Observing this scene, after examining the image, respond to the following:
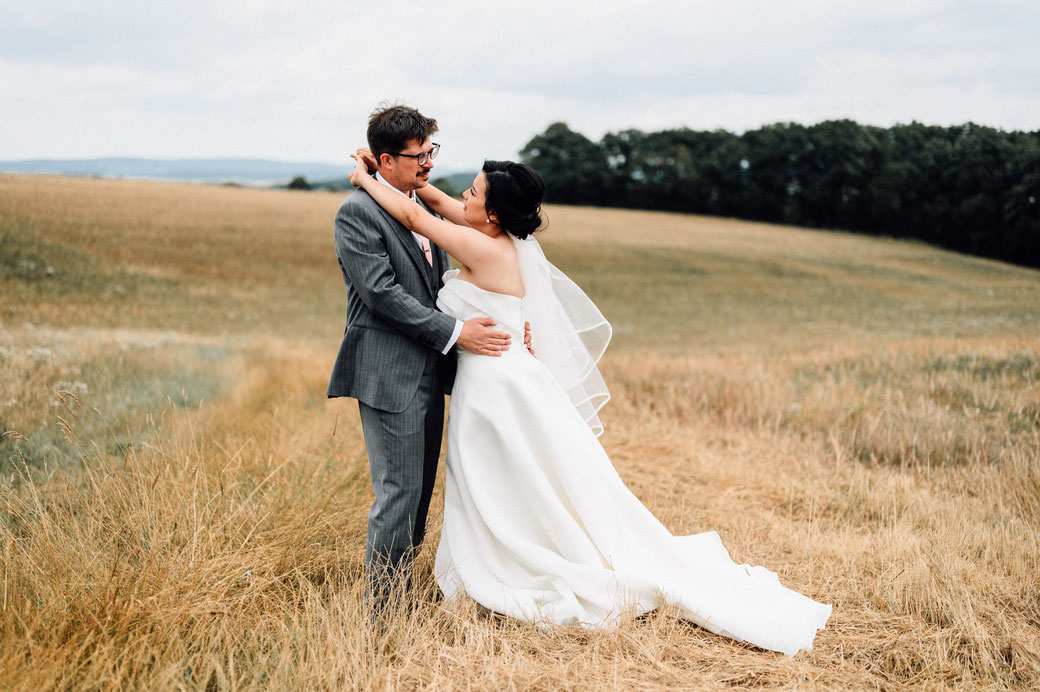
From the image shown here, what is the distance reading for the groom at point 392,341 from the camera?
344cm

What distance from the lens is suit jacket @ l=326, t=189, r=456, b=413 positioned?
3410 mm

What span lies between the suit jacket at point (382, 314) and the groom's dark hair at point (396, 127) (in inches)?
10.8

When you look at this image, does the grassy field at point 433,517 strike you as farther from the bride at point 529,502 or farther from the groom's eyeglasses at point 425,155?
A: the groom's eyeglasses at point 425,155

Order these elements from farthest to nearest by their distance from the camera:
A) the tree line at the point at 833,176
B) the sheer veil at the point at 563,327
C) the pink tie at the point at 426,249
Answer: the tree line at the point at 833,176 < the sheer veil at the point at 563,327 < the pink tie at the point at 426,249

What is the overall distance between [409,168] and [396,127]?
22 centimetres

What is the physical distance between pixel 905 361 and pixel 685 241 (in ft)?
98.6

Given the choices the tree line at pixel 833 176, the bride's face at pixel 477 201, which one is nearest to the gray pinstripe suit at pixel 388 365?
the bride's face at pixel 477 201

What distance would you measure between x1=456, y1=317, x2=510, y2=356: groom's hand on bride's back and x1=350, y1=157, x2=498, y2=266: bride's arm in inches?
12.6

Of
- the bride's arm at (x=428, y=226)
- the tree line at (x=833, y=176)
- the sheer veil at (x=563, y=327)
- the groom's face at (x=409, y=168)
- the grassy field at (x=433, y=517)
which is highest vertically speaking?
the tree line at (x=833, y=176)

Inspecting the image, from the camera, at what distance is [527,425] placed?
366 cm

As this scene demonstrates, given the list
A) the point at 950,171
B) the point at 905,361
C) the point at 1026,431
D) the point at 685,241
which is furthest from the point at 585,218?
the point at 1026,431

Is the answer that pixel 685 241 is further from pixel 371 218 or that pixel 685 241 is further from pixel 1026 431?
pixel 371 218

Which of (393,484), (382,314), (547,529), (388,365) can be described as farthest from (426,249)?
(547,529)

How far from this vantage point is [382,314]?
3.43 meters
